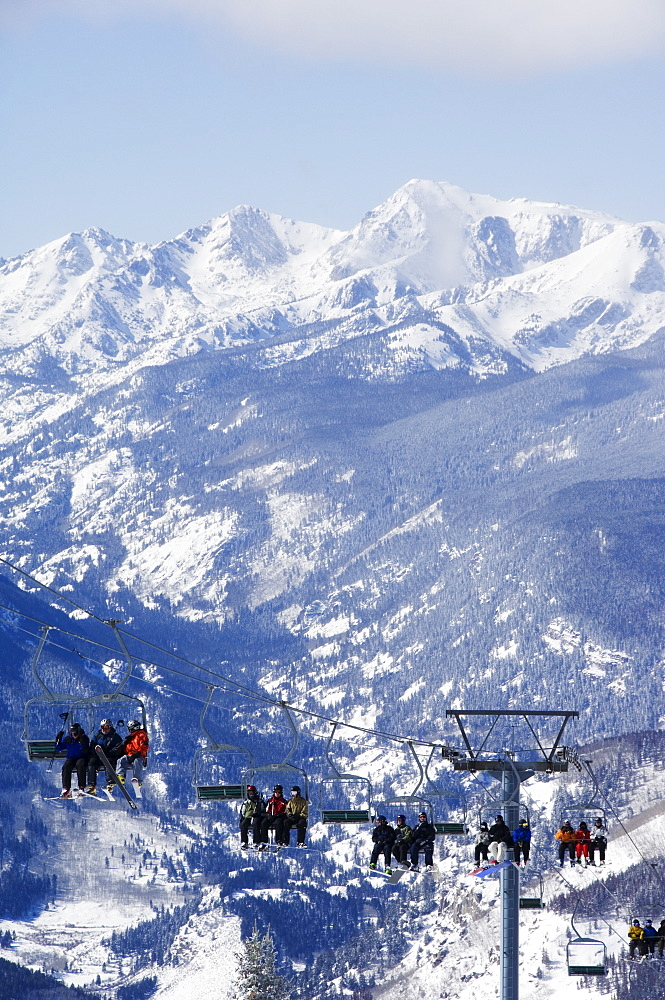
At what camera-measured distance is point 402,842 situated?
68.0 m

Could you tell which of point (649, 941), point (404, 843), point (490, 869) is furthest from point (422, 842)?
point (649, 941)

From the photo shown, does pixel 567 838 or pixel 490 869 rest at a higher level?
pixel 567 838

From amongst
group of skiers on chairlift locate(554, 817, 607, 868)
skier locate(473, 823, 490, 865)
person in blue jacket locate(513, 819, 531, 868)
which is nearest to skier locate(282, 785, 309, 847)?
skier locate(473, 823, 490, 865)

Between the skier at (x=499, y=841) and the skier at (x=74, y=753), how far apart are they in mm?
15776

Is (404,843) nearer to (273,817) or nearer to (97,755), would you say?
(273,817)

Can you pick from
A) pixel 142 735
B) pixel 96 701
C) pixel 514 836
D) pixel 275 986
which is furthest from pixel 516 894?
pixel 275 986

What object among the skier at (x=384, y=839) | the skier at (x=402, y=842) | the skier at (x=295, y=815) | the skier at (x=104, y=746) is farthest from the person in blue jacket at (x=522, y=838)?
the skier at (x=104, y=746)

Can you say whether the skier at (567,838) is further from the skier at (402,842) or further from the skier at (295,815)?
the skier at (295,815)

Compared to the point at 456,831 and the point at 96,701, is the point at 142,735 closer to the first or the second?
the point at 96,701

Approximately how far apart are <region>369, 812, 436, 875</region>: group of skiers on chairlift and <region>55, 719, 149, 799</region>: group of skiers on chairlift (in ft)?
48.3

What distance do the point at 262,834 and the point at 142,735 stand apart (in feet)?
28.0

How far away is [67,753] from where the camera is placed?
180 ft

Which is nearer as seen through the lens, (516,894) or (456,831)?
(516,894)

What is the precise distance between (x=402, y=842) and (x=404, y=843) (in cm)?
10
